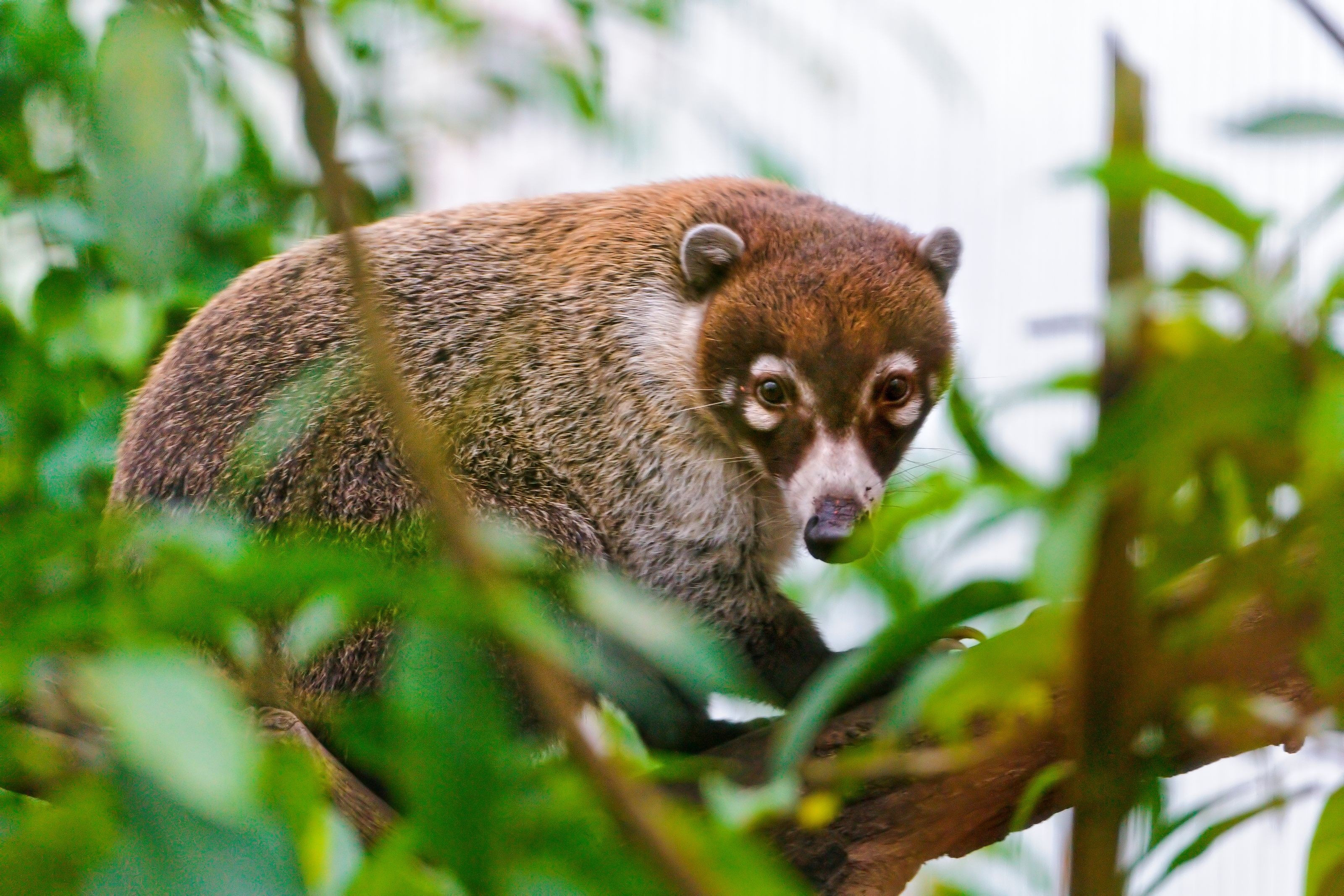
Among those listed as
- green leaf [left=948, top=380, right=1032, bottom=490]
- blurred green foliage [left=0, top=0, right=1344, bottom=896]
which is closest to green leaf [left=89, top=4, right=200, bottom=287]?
blurred green foliage [left=0, top=0, right=1344, bottom=896]

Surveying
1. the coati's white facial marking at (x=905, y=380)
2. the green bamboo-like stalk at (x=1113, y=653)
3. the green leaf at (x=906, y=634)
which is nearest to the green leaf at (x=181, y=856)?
the green leaf at (x=906, y=634)

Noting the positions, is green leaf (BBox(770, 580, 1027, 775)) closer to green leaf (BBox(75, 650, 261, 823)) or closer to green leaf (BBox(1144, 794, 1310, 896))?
green leaf (BBox(1144, 794, 1310, 896))

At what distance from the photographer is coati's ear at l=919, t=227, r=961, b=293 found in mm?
3021

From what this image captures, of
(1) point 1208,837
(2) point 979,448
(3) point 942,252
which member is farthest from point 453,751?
(3) point 942,252

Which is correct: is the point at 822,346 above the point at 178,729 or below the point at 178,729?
below

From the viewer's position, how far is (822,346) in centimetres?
265

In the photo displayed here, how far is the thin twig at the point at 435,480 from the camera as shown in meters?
0.63

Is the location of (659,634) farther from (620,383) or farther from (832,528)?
(620,383)

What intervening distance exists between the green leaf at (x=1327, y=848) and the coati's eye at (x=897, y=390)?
171 cm

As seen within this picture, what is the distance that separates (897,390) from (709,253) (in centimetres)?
Answer: 60

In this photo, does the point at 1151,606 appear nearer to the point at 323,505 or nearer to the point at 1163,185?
the point at 1163,185

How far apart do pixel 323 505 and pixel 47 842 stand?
1.79 metres

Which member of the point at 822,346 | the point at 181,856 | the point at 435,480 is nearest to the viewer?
the point at 435,480

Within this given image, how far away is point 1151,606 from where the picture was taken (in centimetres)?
86
